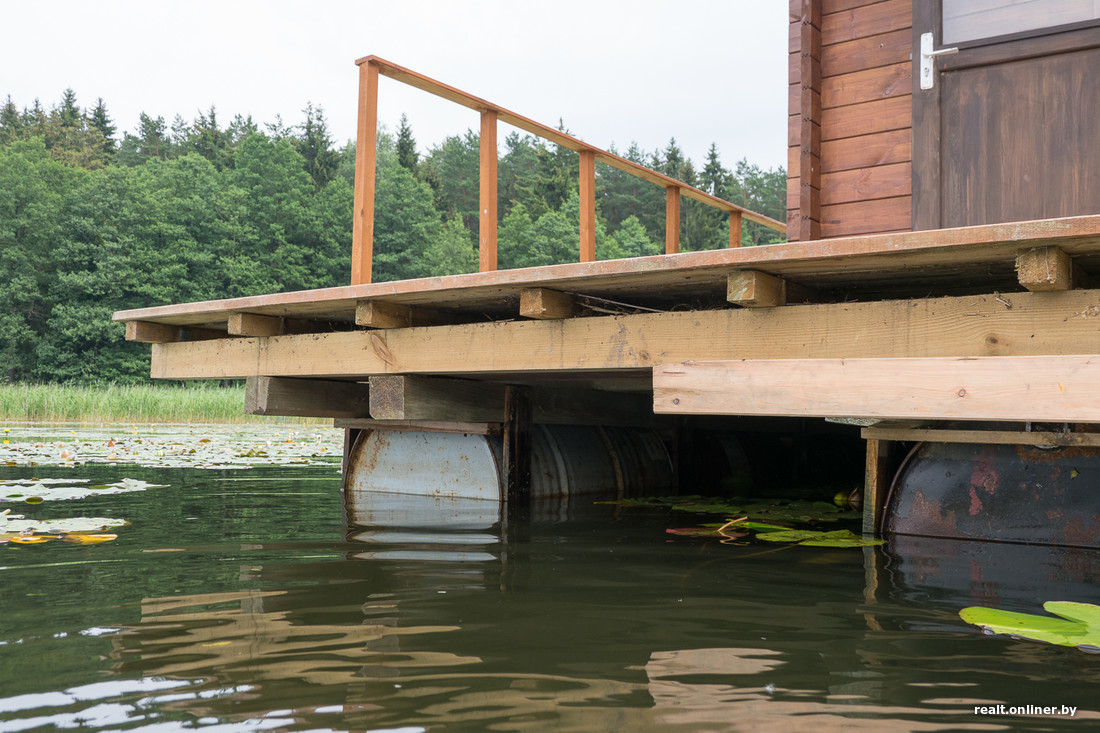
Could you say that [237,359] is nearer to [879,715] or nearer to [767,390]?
[767,390]

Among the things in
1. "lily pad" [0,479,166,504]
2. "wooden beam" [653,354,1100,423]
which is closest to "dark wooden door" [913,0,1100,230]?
"wooden beam" [653,354,1100,423]

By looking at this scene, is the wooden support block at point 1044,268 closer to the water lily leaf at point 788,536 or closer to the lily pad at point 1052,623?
the lily pad at point 1052,623

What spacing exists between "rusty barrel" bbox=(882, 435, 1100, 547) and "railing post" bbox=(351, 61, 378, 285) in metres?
2.65

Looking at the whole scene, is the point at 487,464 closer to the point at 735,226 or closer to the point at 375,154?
the point at 375,154

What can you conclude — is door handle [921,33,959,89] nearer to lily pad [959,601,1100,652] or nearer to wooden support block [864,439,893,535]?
wooden support block [864,439,893,535]

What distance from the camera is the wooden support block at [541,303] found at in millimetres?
3271

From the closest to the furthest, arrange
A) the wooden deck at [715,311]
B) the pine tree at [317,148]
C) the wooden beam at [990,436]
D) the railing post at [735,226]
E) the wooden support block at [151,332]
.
→ the wooden deck at [715,311] < the wooden beam at [990,436] < the wooden support block at [151,332] < the railing post at [735,226] < the pine tree at [317,148]

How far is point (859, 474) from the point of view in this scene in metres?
7.15

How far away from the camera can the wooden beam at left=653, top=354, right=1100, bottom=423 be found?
6.20ft

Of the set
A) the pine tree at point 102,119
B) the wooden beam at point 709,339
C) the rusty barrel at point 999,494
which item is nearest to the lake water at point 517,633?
the rusty barrel at point 999,494

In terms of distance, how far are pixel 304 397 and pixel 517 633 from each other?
2.96 metres

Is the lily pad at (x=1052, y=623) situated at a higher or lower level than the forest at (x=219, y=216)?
lower

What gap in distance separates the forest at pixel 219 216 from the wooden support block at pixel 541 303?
3354 cm

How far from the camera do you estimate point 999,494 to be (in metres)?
3.53
